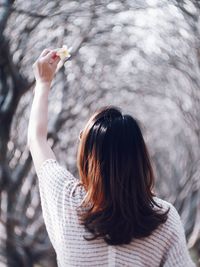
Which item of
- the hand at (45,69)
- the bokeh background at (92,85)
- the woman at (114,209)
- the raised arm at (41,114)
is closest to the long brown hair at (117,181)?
the woman at (114,209)

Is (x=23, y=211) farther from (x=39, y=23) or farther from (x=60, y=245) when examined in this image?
(x=60, y=245)

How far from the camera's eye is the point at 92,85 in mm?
1877

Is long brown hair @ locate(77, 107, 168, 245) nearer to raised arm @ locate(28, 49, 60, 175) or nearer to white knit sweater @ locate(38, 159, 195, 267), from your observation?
white knit sweater @ locate(38, 159, 195, 267)

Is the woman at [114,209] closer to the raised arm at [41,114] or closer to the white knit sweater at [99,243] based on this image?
the white knit sweater at [99,243]

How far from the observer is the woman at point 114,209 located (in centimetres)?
104

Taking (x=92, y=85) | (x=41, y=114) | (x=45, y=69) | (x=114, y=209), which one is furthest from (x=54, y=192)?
(x=92, y=85)

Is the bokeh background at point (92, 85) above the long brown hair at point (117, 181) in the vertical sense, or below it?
below

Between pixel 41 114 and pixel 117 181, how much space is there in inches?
12.7

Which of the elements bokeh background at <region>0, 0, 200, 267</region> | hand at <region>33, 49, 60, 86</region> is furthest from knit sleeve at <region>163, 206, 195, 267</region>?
bokeh background at <region>0, 0, 200, 267</region>

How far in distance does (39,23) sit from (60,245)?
3.29 feet

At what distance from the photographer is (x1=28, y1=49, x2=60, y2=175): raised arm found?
1.21 metres

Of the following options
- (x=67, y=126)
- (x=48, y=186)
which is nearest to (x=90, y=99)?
(x=67, y=126)

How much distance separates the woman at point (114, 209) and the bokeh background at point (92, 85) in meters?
0.75

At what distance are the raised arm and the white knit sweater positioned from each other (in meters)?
0.10
